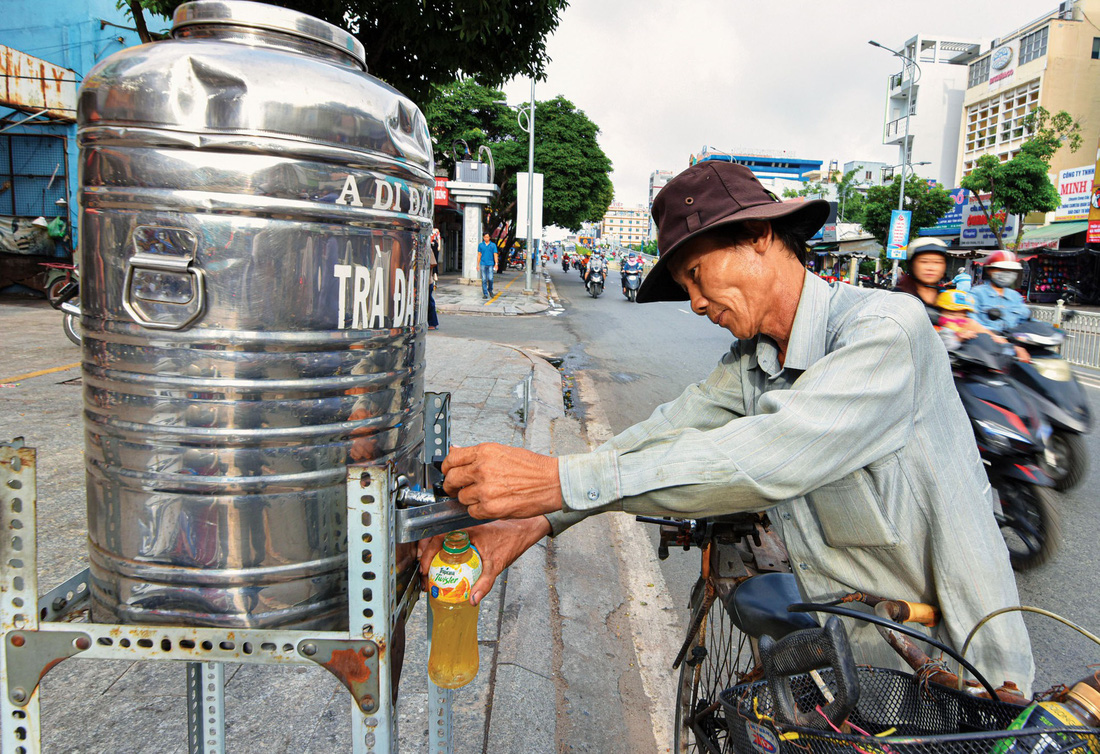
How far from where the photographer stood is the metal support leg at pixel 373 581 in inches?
43.2

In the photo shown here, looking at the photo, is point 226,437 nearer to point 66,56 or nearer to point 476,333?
point 476,333

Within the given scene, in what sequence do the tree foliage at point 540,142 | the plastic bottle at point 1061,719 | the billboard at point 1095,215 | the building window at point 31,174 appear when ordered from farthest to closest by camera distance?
the tree foliage at point 540,142 < the billboard at point 1095,215 < the building window at point 31,174 < the plastic bottle at point 1061,719

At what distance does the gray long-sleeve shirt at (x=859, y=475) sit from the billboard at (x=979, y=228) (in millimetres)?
36728

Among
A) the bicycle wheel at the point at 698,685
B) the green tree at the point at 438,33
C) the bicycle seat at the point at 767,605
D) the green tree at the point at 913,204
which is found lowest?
the bicycle wheel at the point at 698,685

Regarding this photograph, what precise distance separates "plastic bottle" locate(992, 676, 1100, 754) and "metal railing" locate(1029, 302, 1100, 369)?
1158 centimetres

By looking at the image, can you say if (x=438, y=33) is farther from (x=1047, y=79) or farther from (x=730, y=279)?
(x=1047, y=79)

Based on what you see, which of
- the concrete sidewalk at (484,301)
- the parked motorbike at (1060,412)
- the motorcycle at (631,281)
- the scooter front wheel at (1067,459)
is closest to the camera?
the parked motorbike at (1060,412)

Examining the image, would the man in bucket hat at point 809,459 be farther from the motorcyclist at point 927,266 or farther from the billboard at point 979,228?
the billboard at point 979,228

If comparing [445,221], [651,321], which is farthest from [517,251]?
[651,321]

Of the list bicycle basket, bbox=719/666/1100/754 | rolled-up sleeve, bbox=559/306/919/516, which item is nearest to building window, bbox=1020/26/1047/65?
rolled-up sleeve, bbox=559/306/919/516

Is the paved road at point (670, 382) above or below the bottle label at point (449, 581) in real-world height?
below

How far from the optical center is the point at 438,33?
20.1 feet

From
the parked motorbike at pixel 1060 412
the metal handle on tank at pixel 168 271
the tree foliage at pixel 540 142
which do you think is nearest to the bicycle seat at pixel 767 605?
the metal handle on tank at pixel 168 271

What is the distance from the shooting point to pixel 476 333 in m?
12.8
